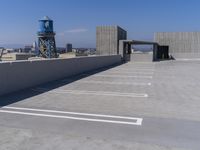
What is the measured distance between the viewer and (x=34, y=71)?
10.7 m

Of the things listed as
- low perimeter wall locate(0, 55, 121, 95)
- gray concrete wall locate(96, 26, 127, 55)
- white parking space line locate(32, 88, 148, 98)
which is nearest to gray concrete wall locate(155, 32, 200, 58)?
gray concrete wall locate(96, 26, 127, 55)

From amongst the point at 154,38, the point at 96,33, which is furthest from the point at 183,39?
the point at 96,33

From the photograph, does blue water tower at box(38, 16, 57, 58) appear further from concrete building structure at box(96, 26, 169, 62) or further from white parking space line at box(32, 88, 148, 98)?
white parking space line at box(32, 88, 148, 98)

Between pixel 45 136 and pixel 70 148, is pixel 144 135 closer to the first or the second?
pixel 70 148

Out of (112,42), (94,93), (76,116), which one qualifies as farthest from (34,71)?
(112,42)

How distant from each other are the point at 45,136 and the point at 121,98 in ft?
13.4

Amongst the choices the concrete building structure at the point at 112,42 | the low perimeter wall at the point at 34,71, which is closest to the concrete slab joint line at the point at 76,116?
the low perimeter wall at the point at 34,71

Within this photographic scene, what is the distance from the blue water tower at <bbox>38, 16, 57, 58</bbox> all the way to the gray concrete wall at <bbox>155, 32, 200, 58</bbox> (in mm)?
15867

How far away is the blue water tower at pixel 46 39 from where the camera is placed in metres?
36.0

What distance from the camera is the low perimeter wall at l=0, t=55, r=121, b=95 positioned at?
873 cm

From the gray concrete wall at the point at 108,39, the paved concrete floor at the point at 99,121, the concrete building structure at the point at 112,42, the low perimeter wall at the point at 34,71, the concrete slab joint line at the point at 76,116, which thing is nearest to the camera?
the paved concrete floor at the point at 99,121

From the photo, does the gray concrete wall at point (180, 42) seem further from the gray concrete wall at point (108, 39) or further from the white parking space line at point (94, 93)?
→ the white parking space line at point (94, 93)

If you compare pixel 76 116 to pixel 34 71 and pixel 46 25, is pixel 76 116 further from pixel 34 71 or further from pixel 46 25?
pixel 46 25

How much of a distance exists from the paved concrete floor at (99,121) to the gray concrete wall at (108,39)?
88.4 feet
